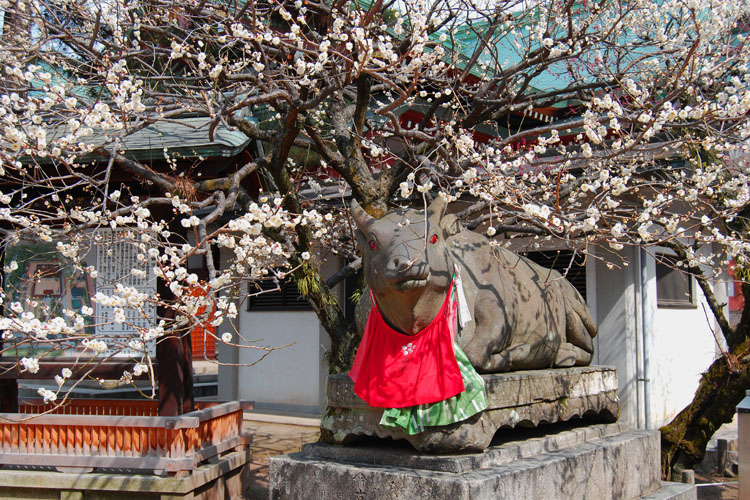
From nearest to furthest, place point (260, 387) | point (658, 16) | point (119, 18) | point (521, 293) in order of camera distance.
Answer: point (521, 293) < point (119, 18) < point (658, 16) < point (260, 387)

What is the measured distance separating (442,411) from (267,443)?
21.9ft

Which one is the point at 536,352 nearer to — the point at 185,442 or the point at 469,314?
the point at 469,314

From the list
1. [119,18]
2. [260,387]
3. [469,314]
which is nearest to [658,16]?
[469,314]

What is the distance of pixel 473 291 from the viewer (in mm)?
4590

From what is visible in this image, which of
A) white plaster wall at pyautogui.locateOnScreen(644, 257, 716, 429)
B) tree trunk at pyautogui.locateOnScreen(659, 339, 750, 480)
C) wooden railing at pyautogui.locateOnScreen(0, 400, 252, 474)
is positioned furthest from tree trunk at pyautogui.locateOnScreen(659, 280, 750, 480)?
wooden railing at pyautogui.locateOnScreen(0, 400, 252, 474)

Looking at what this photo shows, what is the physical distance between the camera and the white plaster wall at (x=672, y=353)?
9.94m

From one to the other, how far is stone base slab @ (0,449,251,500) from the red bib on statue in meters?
3.17

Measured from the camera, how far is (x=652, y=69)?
6.75 metres

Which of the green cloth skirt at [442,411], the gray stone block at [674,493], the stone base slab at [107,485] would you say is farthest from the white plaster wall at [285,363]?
the green cloth skirt at [442,411]

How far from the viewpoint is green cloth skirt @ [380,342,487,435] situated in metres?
4.05

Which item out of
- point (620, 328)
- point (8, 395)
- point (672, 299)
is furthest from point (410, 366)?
point (672, 299)

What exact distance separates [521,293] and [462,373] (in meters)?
1.06

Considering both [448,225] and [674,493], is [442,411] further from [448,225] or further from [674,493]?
[674,493]

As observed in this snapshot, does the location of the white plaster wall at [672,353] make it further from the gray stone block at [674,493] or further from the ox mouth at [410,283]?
the ox mouth at [410,283]
